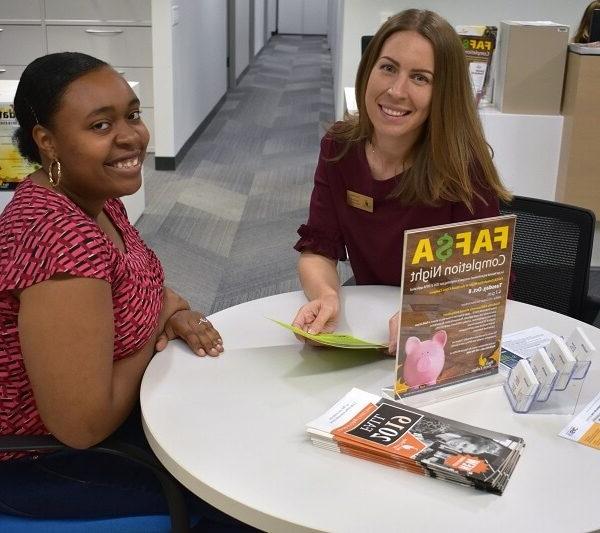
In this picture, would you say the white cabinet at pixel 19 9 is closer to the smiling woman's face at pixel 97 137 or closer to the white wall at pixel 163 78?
the white wall at pixel 163 78

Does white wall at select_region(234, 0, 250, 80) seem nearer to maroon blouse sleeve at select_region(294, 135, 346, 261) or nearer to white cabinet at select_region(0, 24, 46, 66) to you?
white cabinet at select_region(0, 24, 46, 66)

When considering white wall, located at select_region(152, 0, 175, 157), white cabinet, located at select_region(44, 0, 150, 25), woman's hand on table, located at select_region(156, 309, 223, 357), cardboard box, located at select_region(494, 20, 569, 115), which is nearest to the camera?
woman's hand on table, located at select_region(156, 309, 223, 357)

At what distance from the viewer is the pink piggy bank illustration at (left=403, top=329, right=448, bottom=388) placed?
1.35 metres

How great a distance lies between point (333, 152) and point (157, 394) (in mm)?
919

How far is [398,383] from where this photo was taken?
4.46ft

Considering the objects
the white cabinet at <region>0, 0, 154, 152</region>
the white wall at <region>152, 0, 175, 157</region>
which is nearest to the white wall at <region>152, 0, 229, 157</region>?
the white wall at <region>152, 0, 175, 157</region>

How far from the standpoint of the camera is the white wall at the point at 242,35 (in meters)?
9.54

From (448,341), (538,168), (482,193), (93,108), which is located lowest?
(538,168)

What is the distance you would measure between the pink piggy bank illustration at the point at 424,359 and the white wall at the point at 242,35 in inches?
336

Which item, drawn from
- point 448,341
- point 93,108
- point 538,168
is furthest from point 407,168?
point 538,168

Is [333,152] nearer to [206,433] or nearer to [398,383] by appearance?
[398,383]

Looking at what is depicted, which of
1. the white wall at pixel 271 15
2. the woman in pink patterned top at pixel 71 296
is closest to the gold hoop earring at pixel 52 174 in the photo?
the woman in pink patterned top at pixel 71 296

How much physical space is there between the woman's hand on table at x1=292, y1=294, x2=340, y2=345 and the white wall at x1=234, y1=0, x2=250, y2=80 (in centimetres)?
820

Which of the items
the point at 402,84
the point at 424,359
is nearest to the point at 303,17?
the point at 402,84
